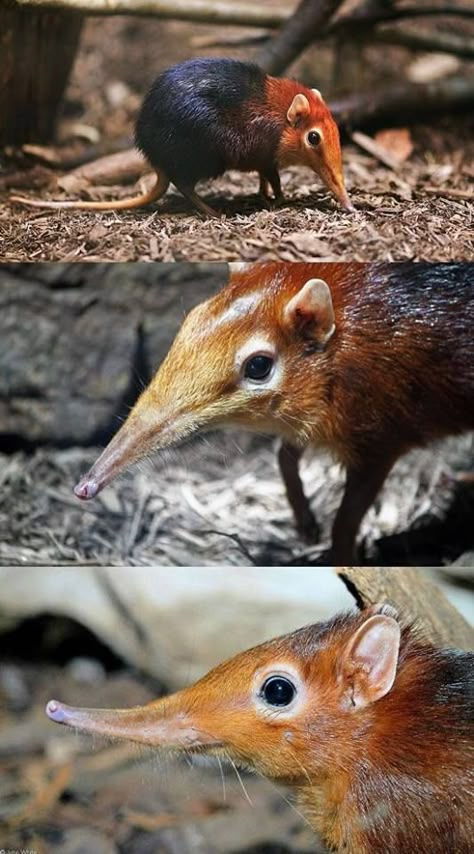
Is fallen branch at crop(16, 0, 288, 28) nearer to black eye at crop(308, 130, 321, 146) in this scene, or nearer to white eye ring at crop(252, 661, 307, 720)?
black eye at crop(308, 130, 321, 146)

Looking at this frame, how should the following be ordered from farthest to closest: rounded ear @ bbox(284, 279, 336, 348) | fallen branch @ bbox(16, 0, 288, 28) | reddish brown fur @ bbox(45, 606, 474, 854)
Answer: fallen branch @ bbox(16, 0, 288, 28) < rounded ear @ bbox(284, 279, 336, 348) < reddish brown fur @ bbox(45, 606, 474, 854)

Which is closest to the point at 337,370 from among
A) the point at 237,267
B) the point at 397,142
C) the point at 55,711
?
the point at 237,267

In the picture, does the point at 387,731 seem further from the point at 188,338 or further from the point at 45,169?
the point at 45,169

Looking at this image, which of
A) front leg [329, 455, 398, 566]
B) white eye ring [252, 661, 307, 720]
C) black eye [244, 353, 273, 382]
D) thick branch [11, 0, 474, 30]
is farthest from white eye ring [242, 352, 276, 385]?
thick branch [11, 0, 474, 30]

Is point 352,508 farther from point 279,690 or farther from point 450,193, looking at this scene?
point 450,193

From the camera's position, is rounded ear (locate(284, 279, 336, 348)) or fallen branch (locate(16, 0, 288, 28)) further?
fallen branch (locate(16, 0, 288, 28))

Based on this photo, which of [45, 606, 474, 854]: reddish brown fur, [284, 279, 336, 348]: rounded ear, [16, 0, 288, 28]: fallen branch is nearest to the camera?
[45, 606, 474, 854]: reddish brown fur

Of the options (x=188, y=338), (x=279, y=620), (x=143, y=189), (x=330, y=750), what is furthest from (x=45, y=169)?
(x=330, y=750)
